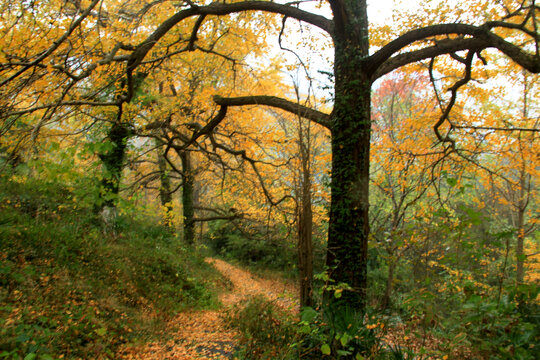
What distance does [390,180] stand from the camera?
9828 millimetres

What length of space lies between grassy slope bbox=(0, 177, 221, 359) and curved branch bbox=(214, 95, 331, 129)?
319cm

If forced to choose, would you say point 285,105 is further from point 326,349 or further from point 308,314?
point 326,349

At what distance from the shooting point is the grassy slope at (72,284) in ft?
11.4

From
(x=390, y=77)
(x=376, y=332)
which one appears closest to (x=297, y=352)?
(x=376, y=332)

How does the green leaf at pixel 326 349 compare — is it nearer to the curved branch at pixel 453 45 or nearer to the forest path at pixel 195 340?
the forest path at pixel 195 340

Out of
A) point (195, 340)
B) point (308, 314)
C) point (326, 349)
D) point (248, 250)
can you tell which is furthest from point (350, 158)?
point (248, 250)

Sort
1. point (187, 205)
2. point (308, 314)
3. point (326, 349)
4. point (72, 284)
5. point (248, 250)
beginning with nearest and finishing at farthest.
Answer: point (326, 349) → point (308, 314) → point (72, 284) → point (187, 205) → point (248, 250)

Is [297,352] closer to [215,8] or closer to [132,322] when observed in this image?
[132,322]

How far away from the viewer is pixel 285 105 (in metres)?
5.09

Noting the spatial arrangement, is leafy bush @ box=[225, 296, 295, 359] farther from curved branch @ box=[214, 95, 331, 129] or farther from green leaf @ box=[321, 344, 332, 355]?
curved branch @ box=[214, 95, 331, 129]

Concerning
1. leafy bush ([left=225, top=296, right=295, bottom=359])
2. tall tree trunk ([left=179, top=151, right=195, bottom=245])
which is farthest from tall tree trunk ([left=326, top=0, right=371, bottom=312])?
tall tree trunk ([left=179, top=151, right=195, bottom=245])

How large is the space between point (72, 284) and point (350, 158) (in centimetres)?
450

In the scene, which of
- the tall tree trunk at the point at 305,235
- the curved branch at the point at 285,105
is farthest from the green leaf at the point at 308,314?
the curved branch at the point at 285,105

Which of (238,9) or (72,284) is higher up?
(238,9)
